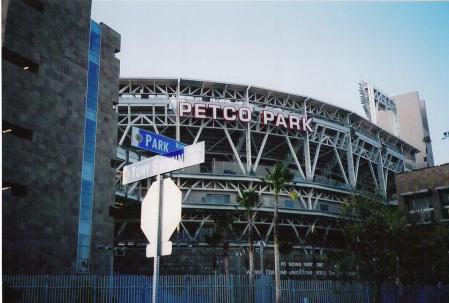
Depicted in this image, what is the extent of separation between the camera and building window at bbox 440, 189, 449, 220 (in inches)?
1711

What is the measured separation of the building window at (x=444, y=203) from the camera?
4347 centimetres

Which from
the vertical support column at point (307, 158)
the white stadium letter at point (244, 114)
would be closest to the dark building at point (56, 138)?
the white stadium letter at point (244, 114)

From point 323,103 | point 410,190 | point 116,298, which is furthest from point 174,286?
point 323,103

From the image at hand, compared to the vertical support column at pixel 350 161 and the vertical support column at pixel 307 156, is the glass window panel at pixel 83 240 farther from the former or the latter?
the vertical support column at pixel 350 161

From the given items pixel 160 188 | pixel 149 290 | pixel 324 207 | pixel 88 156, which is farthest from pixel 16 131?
pixel 324 207

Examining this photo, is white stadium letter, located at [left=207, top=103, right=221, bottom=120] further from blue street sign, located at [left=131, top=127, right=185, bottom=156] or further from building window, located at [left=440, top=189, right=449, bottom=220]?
blue street sign, located at [left=131, top=127, right=185, bottom=156]

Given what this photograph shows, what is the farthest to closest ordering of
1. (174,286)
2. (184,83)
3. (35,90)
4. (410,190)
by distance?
1. (184,83)
2. (410,190)
3. (35,90)
4. (174,286)

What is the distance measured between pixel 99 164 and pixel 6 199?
9553 mm

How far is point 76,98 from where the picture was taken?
1454 inches

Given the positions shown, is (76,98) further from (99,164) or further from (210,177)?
(210,177)

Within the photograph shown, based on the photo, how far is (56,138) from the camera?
114 feet

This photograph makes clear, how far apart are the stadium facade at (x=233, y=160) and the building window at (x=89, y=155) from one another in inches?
654

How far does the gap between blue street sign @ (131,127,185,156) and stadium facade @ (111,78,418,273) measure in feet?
157

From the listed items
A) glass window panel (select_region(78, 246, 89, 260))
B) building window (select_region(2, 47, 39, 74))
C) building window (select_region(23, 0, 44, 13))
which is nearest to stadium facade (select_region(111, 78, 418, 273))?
glass window panel (select_region(78, 246, 89, 260))
